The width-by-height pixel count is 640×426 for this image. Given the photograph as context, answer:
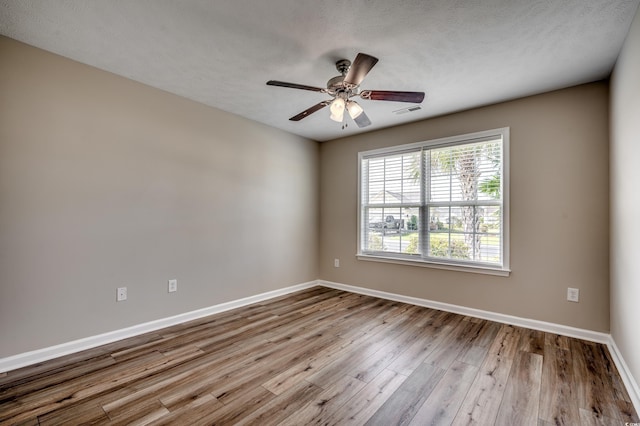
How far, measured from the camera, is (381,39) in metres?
2.12

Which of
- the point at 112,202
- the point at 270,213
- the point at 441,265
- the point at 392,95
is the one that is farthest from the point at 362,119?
the point at 112,202

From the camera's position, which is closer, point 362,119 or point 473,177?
point 362,119

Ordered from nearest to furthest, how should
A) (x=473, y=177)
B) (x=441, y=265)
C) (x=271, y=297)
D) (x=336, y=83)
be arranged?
(x=336, y=83) → (x=473, y=177) → (x=441, y=265) → (x=271, y=297)

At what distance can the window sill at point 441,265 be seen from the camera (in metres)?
3.25

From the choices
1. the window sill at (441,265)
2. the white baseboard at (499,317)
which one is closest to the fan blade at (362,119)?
the window sill at (441,265)

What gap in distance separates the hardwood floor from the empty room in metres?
0.02

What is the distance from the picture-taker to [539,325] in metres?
3.00

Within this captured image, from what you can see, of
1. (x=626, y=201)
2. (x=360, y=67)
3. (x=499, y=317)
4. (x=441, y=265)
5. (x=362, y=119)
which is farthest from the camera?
(x=441, y=265)

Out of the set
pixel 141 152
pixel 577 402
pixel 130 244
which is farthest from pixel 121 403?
pixel 577 402

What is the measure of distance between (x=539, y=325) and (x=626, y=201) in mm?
1518

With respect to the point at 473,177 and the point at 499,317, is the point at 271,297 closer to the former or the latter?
the point at 499,317

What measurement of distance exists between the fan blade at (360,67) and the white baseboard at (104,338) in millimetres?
2860

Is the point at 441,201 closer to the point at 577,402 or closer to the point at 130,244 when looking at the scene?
the point at 577,402

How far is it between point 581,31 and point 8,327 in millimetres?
4568
